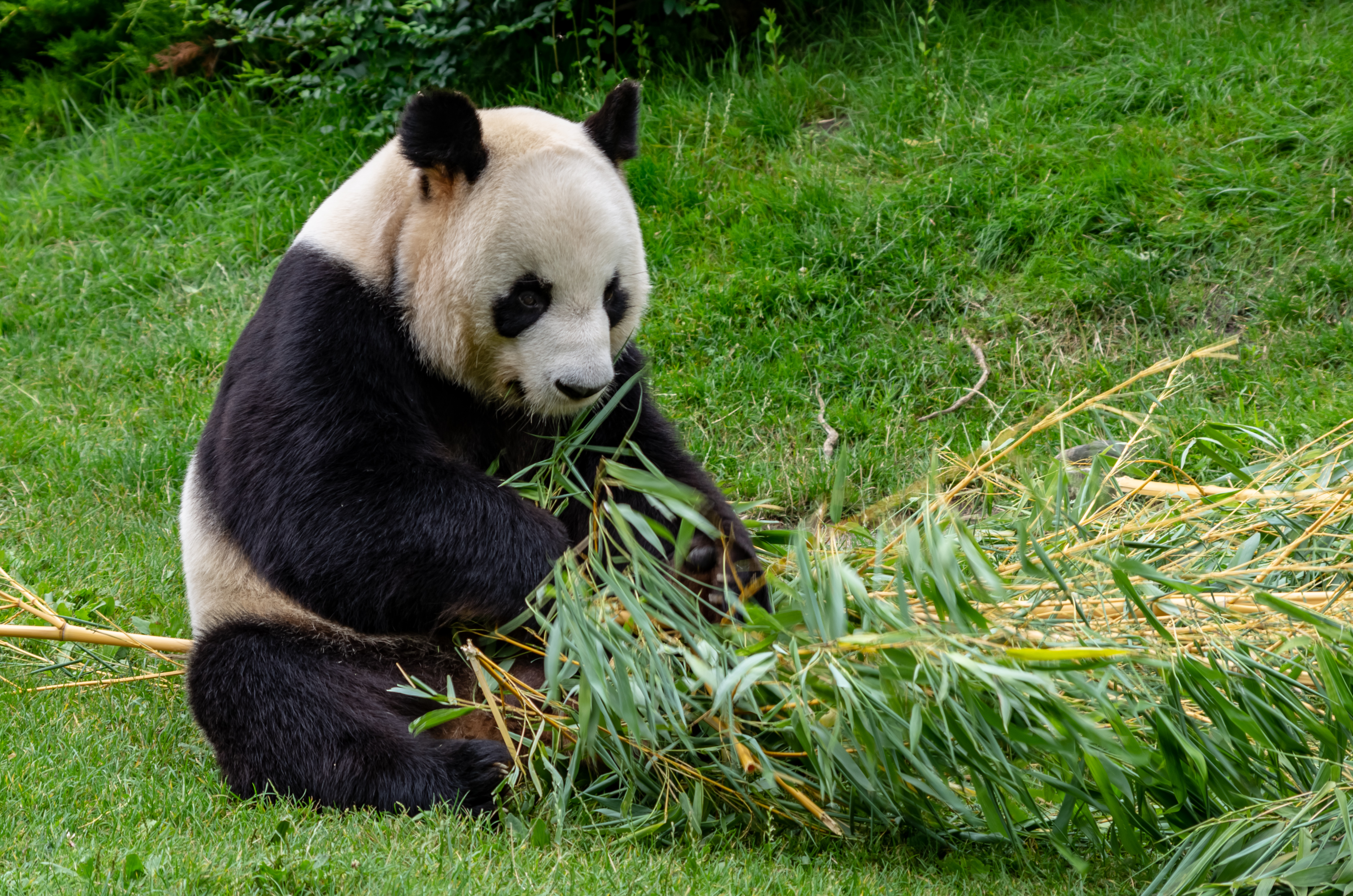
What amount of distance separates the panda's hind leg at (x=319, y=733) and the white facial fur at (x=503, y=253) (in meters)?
0.89

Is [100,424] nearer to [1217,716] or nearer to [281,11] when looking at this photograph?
[281,11]

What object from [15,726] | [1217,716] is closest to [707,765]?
[1217,716]

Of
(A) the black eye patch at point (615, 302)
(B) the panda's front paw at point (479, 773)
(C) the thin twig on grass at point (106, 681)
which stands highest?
(A) the black eye patch at point (615, 302)

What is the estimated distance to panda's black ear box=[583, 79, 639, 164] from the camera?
3.92 meters

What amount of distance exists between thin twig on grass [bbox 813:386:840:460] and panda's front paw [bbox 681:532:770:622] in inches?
82.4

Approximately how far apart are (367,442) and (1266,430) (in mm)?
3475

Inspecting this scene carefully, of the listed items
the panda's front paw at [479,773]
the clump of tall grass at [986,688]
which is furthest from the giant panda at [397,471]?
the clump of tall grass at [986,688]

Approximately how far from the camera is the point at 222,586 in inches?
141

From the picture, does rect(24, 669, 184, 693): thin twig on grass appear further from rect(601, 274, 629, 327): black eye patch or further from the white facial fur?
rect(601, 274, 629, 327): black eye patch

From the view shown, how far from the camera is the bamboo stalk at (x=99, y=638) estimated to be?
12.6ft

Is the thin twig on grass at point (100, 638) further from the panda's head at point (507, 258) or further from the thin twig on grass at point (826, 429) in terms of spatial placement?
the thin twig on grass at point (826, 429)

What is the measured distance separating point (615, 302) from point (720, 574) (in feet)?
3.00

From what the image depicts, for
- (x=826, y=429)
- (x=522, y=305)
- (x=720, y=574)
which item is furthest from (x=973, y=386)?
(x=522, y=305)

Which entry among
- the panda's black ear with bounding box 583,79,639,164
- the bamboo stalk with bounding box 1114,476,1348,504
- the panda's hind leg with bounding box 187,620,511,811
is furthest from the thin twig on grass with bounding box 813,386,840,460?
the panda's hind leg with bounding box 187,620,511,811
